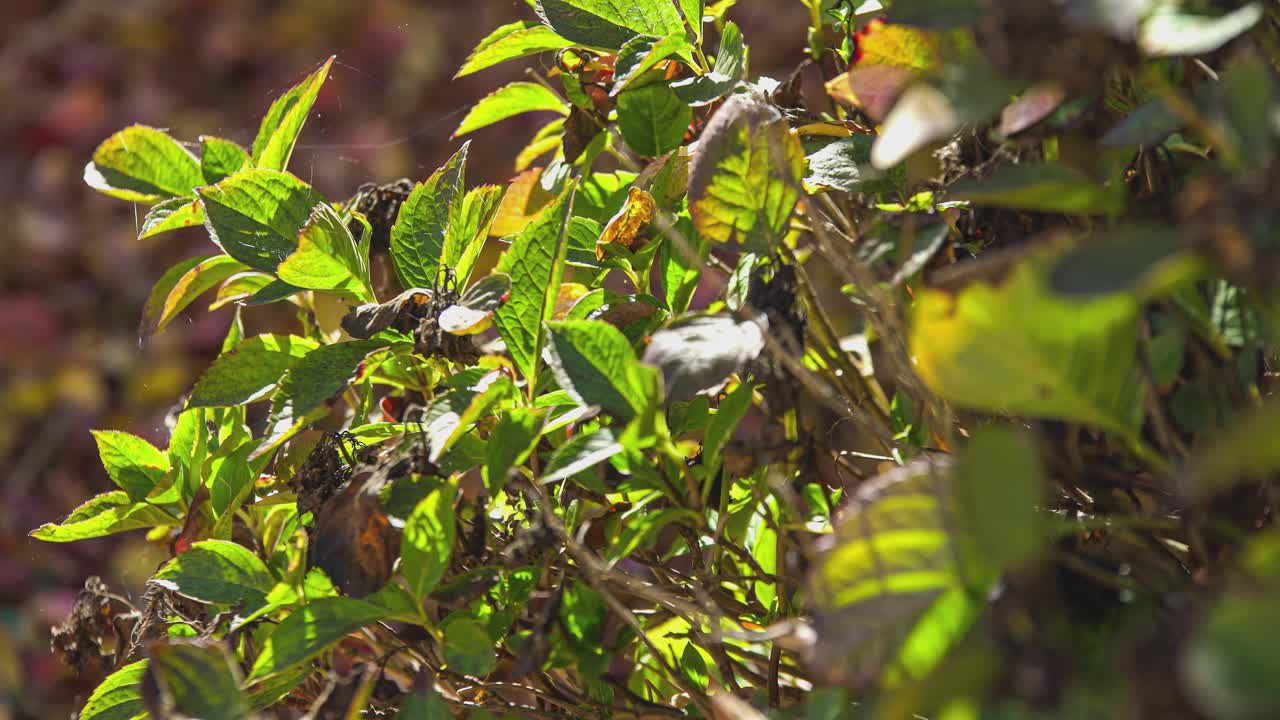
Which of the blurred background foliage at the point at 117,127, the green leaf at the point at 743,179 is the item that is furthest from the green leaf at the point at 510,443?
the blurred background foliage at the point at 117,127

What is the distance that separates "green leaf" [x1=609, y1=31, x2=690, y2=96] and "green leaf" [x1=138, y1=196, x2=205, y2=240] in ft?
0.86

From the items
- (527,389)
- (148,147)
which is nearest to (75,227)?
(148,147)

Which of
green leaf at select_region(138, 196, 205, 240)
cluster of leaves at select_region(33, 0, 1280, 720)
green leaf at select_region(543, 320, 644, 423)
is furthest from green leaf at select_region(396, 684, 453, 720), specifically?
green leaf at select_region(138, 196, 205, 240)

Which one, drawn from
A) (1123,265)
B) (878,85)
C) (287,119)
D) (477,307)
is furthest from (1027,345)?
(287,119)

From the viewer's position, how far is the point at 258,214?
58 centimetres

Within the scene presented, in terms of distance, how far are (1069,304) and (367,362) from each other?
13.8 inches

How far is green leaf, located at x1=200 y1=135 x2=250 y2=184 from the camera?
0.67m

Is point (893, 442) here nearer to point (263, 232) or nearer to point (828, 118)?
point (828, 118)

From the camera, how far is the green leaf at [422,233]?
57 centimetres

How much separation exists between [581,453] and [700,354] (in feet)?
0.22

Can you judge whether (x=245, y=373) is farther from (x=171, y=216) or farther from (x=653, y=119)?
(x=653, y=119)

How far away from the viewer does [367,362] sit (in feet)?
1.81

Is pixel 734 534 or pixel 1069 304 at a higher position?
pixel 1069 304

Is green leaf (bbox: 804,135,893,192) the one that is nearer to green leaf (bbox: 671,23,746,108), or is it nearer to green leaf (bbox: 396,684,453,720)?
green leaf (bbox: 671,23,746,108)
